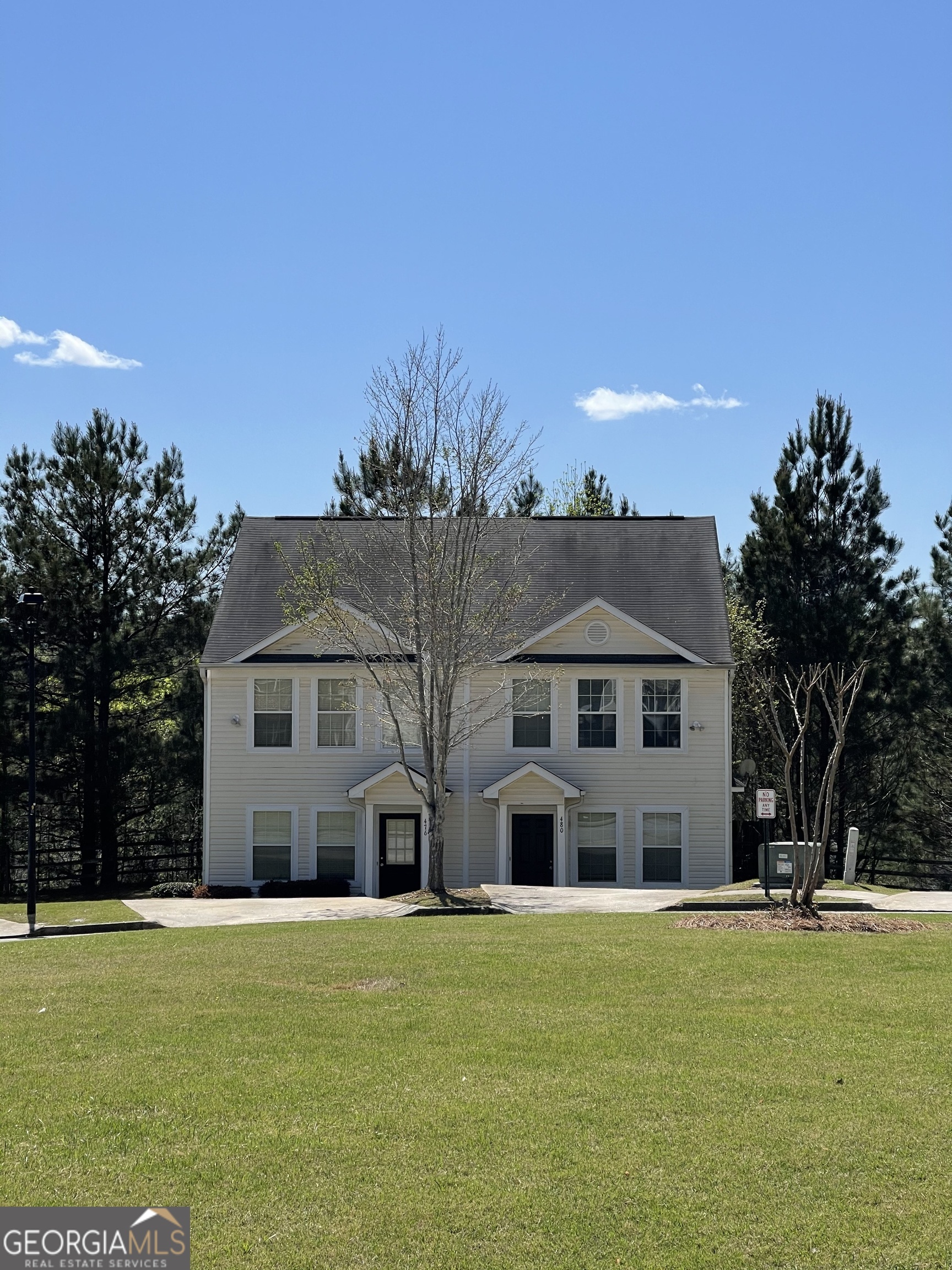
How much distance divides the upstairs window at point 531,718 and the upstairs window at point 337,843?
4.34 metres

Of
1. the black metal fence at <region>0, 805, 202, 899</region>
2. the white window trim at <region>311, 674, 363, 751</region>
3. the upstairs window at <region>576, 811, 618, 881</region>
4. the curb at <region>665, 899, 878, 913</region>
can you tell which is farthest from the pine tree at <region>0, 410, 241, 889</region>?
the curb at <region>665, 899, 878, 913</region>

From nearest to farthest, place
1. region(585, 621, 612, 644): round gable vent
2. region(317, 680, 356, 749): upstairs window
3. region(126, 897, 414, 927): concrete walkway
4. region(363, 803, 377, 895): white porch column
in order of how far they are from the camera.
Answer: region(126, 897, 414, 927): concrete walkway < region(363, 803, 377, 895): white porch column < region(317, 680, 356, 749): upstairs window < region(585, 621, 612, 644): round gable vent

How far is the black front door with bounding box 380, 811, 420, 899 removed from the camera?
2886 centimetres

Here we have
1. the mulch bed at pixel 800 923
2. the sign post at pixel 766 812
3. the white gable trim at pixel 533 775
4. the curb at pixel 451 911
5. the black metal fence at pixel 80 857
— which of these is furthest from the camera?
the black metal fence at pixel 80 857

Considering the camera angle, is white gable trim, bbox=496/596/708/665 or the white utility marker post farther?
white gable trim, bbox=496/596/708/665

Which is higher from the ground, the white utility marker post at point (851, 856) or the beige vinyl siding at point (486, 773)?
the beige vinyl siding at point (486, 773)

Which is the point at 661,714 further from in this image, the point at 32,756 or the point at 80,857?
the point at 80,857

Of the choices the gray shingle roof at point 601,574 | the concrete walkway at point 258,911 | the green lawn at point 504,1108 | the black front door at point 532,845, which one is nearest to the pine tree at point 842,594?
the gray shingle roof at point 601,574

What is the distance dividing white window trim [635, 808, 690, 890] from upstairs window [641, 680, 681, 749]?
1.22ft

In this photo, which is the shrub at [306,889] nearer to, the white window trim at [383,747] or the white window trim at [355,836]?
the white window trim at [355,836]

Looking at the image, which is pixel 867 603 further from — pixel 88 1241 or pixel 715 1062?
pixel 88 1241

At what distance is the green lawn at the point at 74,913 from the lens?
20.8 meters

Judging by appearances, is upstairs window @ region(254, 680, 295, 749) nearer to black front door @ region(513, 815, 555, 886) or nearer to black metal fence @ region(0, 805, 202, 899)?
black front door @ region(513, 815, 555, 886)

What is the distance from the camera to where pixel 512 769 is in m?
29.0
